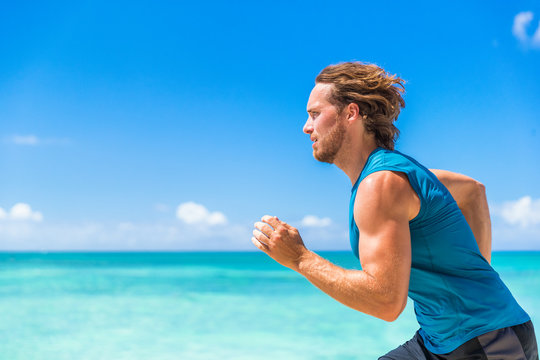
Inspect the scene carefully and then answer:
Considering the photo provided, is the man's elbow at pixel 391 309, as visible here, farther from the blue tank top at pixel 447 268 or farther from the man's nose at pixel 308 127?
the man's nose at pixel 308 127

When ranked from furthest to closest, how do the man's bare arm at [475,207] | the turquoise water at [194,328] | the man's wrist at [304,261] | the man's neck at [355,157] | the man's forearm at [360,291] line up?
the turquoise water at [194,328], the man's bare arm at [475,207], the man's neck at [355,157], the man's wrist at [304,261], the man's forearm at [360,291]

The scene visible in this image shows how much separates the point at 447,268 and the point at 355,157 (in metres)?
0.49

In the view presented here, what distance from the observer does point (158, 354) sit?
7.22 meters

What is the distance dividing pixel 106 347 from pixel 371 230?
273 inches

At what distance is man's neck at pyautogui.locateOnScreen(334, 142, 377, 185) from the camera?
1.86 metres

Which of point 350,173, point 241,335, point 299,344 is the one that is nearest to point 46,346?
point 241,335

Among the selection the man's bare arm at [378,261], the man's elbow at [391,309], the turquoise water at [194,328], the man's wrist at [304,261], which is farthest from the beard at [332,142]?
the turquoise water at [194,328]

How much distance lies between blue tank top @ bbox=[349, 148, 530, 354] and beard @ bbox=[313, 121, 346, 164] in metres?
0.16

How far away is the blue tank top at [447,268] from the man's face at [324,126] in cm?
17

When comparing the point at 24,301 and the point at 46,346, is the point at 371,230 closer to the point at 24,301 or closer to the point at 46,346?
the point at 46,346

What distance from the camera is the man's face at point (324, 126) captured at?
1.87m

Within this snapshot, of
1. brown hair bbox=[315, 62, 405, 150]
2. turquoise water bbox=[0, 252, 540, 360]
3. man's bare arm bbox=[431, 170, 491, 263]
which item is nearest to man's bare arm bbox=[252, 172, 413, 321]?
brown hair bbox=[315, 62, 405, 150]

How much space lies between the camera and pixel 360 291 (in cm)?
149

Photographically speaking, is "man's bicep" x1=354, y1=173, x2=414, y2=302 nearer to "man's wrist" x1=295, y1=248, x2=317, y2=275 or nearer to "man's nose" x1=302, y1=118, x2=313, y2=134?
"man's wrist" x1=295, y1=248, x2=317, y2=275
